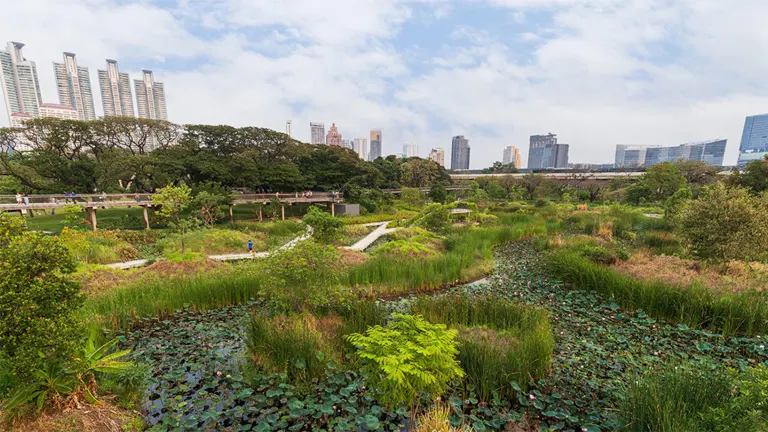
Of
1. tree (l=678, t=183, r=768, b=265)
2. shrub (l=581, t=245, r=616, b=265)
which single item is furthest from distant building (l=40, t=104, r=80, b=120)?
tree (l=678, t=183, r=768, b=265)

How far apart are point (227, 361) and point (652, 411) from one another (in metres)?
5.79

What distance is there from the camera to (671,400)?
10.6 feet

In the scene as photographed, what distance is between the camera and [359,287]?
28.5 feet

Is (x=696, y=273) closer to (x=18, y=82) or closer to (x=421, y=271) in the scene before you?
(x=421, y=271)

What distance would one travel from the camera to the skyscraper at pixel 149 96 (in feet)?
252

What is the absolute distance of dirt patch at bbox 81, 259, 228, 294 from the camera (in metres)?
8.53

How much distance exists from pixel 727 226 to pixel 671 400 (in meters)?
7.89

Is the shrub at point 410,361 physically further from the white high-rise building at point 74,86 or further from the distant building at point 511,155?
the distant building at point 511,155

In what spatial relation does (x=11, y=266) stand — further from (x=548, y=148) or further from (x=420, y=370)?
(x=548, y=148)

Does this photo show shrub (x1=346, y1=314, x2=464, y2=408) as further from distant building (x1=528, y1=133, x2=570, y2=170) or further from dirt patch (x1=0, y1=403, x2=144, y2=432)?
distant building (x1=528, y1=133, x2=570, y2=170)

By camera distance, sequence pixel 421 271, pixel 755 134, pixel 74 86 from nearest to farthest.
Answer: pixel 421 271, pixel 74 86, pixel 755 134

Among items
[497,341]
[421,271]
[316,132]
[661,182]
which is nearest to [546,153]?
[316,132]

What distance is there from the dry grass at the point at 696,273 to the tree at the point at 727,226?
0.37m

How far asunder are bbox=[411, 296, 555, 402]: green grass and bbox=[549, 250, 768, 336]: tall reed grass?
3012mm
